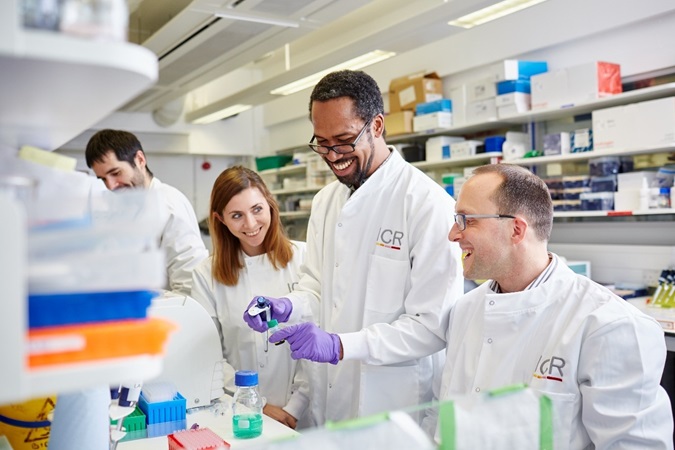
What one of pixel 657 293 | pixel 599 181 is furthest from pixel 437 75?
pixel 657 293

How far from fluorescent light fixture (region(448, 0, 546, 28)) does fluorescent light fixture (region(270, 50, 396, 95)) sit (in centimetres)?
82

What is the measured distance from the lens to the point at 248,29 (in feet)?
14.9

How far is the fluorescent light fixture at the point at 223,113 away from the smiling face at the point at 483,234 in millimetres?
5418

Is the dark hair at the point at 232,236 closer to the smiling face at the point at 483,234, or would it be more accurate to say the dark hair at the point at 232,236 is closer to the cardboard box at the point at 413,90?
the smiling face at the point at 483,234

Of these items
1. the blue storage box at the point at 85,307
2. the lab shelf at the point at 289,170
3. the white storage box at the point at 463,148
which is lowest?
the blue storage box at the point at 85,307

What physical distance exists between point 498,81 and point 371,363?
12.2ft

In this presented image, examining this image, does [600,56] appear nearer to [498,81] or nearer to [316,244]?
[498,81]

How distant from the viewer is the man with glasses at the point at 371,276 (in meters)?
1.93

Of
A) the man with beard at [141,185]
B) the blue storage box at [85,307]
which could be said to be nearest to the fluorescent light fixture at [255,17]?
the man with beard at [141,185]

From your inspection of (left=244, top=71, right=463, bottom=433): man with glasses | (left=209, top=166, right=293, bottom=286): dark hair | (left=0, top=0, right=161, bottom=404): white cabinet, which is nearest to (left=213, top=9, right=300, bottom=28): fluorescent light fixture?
(left=209, top=166, right=293, bottom=286): dark hair

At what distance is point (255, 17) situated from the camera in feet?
13.9

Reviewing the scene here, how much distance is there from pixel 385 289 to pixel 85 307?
147 centimetres

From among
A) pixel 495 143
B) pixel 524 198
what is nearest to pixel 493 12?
pixel 495 143

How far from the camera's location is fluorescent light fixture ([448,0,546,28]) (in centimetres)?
377
